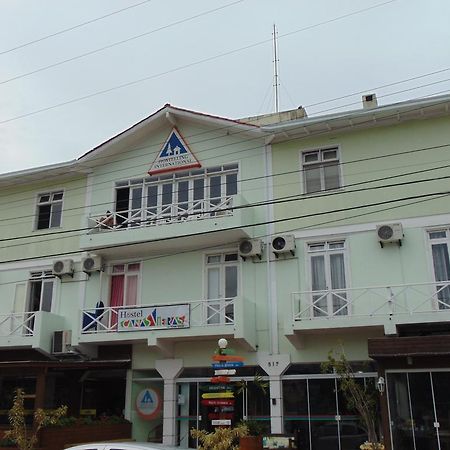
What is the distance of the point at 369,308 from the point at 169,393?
6717 mm

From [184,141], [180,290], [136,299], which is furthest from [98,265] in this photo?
[184,141]

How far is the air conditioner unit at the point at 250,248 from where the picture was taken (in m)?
17.8

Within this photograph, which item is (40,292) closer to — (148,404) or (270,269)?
(148,404)

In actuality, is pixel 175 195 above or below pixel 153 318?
above

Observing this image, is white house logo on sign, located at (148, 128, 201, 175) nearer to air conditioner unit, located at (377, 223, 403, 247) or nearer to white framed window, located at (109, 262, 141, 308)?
white framed window, located at (109, 262, 141, 308)

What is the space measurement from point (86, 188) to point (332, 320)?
34.4 feet

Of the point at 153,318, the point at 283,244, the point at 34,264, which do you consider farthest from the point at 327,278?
the point at 34,264

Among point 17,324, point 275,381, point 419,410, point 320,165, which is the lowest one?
point 419,410

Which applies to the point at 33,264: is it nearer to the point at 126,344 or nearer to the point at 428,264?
the point at 126,344

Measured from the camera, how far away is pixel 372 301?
53.5 ft

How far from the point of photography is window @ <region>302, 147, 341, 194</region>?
18.0 m

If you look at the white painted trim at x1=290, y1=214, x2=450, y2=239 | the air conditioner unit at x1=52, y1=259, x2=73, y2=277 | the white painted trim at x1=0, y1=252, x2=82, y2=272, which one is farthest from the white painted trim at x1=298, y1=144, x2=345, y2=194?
the air conditioner unit at x1=52, y1=259, x2=73, y2=277

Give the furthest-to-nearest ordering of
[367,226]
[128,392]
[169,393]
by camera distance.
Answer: [128,392], [169,393], [367,226]

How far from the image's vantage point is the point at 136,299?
1939cm
